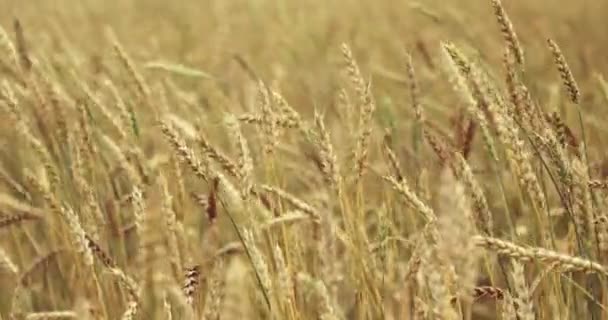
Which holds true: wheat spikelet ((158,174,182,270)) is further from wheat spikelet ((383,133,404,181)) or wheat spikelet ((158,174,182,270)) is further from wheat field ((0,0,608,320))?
wheat spikelet ((383,133,404,181))

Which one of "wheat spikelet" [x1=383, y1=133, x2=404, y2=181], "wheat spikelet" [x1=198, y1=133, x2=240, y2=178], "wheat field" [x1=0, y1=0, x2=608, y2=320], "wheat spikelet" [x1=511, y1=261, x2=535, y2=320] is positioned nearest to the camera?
"wheat spikelet" [x1=511, y1=261, x2=535, y2=320]

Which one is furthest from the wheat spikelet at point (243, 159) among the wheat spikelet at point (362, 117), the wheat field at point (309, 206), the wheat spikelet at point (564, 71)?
the wheat spikelet at point (564, 71)

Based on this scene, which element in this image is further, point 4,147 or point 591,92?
point 591,92

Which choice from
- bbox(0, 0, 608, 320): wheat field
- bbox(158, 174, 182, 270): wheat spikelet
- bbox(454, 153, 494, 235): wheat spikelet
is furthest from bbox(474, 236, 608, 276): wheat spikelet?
bbox(158, 174, 182, 270): wheat spikelet

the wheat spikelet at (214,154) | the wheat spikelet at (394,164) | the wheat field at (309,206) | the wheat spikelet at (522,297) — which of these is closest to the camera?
the wheat spikelet at (522,297)

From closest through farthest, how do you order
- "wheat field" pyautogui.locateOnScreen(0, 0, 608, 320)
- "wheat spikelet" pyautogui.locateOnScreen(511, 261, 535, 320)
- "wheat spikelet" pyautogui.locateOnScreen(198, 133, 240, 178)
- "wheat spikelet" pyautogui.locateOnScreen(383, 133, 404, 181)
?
1. "wheat spikelet" pyautogui.locateOnScreen(511, 261, 535, 320)
2. "wheat field" pyautogui.locateOnScreen(0, 0, 608, 320)
3. "wheat spikelet" pyautogui.locateOnScreen(198, 133, 240, 178)
4. "wheat spikelet" pyautogui.locateOnScreen(383, 133, 404, 181)

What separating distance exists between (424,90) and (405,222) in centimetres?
134

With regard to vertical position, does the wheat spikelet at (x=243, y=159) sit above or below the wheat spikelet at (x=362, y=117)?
A: below

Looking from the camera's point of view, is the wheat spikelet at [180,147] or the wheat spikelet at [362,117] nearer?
the wheat spikelet at [180,147]

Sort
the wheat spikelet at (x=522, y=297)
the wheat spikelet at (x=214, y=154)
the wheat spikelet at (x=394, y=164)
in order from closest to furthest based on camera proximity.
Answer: the wheat spikelet at (x=522, y=297), the wheat spikelet at (x=214, y=154), the wheat spikelet at (x=394, y=164)

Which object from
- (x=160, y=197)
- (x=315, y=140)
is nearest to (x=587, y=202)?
(x=315, y=140)

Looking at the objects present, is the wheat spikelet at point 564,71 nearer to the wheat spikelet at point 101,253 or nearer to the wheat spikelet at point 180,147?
the wheat spikelet at point 180,147

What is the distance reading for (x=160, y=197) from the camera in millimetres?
1078

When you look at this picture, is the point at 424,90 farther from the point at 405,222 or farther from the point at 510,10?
the point at 510,10
